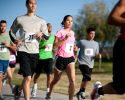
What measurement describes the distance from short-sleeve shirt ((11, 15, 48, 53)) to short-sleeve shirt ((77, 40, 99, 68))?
2.89 m

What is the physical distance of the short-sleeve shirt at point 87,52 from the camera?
1107 cm

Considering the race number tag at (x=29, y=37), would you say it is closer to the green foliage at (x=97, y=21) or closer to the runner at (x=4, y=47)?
the runner at (x=4, y=47)

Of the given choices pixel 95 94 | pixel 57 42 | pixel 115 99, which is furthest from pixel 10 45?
pixel 95 94

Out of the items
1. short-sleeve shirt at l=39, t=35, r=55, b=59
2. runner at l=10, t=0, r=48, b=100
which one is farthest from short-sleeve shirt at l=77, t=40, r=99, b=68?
runner at l=10, t=0, r=48, b=100

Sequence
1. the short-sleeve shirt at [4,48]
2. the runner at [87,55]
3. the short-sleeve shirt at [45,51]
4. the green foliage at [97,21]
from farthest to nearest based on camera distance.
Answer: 1. the green foliage at [97,21]
2. the short-sleeve shirt at [45,51]
3. the runner at [87,55]
4. the short-sleeve shirt at [4,48]

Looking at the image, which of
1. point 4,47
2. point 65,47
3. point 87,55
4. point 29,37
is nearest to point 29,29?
point 29,37

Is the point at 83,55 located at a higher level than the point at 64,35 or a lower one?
lower

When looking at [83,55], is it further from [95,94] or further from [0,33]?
[95,94]

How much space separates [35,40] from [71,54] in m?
1.49

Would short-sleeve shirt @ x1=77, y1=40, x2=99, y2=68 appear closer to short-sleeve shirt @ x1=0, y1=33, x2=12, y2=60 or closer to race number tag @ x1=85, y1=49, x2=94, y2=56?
race number tag @ x1=85, y1=49, x2=94, y2=56

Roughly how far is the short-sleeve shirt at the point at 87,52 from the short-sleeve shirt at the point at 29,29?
2.89 metres

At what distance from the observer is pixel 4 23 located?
10.4m

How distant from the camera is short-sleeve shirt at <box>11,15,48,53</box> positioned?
27.1 ft

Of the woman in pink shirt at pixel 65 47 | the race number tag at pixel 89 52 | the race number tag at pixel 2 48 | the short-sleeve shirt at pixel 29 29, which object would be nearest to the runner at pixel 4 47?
the race number tag at pixel 2 48
